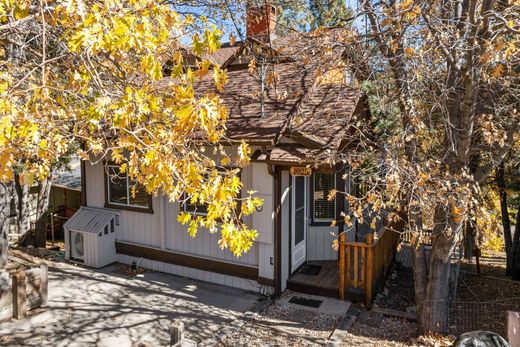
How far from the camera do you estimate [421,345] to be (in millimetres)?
5875

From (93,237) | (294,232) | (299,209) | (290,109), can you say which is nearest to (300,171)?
(290,109)

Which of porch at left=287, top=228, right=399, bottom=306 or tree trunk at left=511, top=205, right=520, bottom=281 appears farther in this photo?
tree trunk at left=511, top=205, right=520, bottom=281

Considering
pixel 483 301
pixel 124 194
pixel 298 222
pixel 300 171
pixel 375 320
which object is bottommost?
pixel 483 301

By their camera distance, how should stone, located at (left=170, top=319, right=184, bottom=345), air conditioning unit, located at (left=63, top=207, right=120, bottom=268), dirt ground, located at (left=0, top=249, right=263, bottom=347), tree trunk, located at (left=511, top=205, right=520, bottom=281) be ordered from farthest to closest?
tree trunk, located at (left=511, top=205, right=520, bottom=281) → air conditioning unit, located at (left=63, top=207, right=120, bottom=268) → dirt ground, located at (left=0, top=249, right=263, bottom=347) → stone, located at (left=170, top=319, right=184, bottom=345)

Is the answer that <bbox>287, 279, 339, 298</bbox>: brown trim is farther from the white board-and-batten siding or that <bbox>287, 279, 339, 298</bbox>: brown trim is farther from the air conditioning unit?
the air conditioning unit

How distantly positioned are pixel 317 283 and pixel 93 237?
552 centimetres

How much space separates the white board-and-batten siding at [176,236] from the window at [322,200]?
2344 millimetres

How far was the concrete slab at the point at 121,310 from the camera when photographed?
5938mm

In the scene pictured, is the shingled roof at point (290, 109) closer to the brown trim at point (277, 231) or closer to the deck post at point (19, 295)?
the brown trim at point (277, 231)

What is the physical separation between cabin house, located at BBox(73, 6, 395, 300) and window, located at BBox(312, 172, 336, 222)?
1.0 inches

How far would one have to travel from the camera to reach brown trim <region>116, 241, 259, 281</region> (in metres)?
8.08

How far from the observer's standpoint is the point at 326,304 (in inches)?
291

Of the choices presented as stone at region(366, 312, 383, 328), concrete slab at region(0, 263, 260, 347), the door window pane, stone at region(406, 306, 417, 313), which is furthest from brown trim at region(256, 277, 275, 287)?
stone at region(406, 306, 417, 313)

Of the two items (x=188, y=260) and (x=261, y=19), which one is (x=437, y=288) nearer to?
(x=188, y=260)
